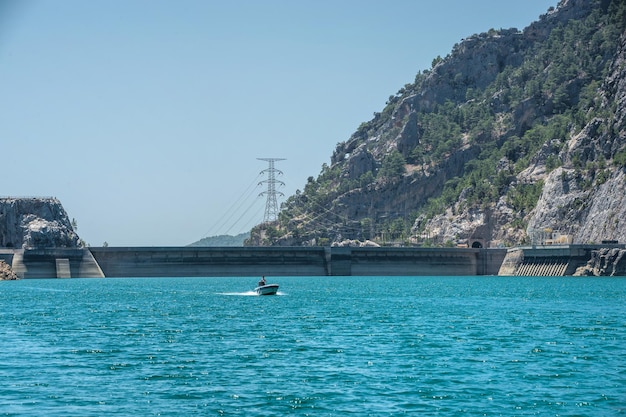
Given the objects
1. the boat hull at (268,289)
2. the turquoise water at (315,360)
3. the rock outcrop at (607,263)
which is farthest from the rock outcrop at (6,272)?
the rock outcrop at (607,263)

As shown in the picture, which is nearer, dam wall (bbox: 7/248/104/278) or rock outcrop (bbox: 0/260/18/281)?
rock outcrop (bbox: 0/260/18/281)

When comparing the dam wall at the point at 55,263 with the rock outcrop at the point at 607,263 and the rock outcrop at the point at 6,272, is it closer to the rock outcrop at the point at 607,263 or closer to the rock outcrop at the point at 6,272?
the rock outcrop at the point at 6,272

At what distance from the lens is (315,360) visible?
58.8 metres

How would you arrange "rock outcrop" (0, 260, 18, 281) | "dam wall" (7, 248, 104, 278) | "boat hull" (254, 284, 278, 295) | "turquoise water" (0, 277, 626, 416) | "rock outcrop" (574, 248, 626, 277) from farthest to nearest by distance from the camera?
1. "dam wall" (7, 248, 104, 278)
2. "rock outcrop" (0, 260, 18, 281)
3. "rock outcrop" (574, 248, 626, 277)
4. "boat hull" (254, 284, 278, 295)
5. "turquoise water" (0, 277, 626, 416)

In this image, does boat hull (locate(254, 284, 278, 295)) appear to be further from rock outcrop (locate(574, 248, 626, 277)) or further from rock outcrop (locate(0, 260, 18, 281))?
rock outcrop (locate(0, 260, 18, 281))

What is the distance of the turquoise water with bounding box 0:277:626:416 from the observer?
45469 mm

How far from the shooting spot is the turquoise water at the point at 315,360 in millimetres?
45469

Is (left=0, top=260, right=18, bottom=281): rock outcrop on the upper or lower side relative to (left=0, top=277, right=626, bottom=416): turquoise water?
upper

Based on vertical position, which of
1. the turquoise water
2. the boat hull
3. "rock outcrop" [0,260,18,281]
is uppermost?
"rock outcrop" [0,260,18,281]

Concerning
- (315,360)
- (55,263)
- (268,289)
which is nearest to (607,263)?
(268,289)

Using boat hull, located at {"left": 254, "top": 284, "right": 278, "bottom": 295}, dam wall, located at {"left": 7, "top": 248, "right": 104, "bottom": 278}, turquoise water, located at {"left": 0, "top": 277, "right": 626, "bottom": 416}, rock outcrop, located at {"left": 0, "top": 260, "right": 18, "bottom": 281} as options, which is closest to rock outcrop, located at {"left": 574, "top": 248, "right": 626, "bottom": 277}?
turquoise water, located at {"left": 0, "top": 277, "right": 626, "bottom": 416}

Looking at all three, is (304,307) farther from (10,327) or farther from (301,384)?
(301,384)

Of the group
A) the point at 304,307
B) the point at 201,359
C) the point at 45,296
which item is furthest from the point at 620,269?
the point at 201,359

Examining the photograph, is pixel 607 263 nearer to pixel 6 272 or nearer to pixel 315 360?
pixel 6 272
